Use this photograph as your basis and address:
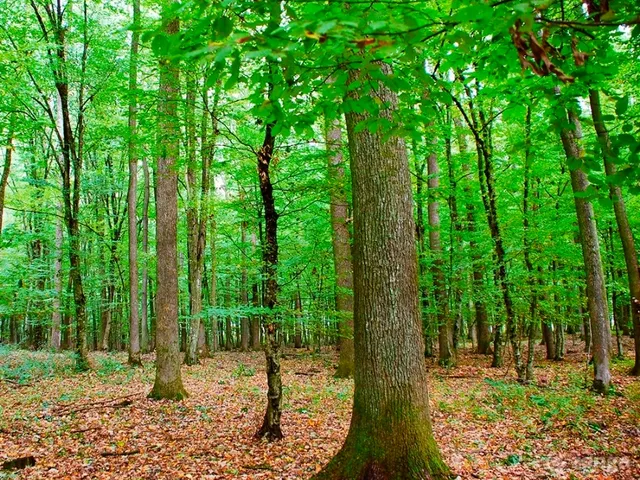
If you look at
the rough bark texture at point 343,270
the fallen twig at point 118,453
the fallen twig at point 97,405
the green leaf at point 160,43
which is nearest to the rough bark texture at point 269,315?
the fallen twig at point 118,453

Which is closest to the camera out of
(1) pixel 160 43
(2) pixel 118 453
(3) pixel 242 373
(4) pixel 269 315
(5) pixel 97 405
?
(1) pixel 160 43

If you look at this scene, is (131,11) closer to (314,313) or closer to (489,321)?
(314,313)

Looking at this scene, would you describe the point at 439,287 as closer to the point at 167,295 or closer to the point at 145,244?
the point at 167,295

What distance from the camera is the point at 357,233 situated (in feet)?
13.3

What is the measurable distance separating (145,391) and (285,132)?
8648 millimetres

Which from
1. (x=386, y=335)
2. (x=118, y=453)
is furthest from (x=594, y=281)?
(x=118, y=453)

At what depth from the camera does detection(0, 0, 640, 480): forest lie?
6.93ft

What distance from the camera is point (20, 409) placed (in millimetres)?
7629

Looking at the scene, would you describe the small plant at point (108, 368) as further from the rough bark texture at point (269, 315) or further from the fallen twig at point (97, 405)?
the rough bark texture at point (269, 315)

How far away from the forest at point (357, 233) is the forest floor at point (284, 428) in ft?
0.18

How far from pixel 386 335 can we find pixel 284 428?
3618 mm

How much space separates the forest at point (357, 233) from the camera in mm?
2113

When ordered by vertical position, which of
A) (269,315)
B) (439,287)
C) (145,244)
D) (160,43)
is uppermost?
(145,244)

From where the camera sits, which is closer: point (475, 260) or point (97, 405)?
point (97, 405)
